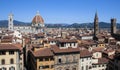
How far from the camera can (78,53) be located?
56719 millimetres

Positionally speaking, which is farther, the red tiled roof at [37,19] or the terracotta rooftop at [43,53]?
the red tiled roof at [37,19]

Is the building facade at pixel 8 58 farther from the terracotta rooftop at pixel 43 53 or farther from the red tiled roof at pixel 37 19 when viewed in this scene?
the red tiled roof at pixel 37 19

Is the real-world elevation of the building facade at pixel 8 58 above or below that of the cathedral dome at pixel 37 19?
below

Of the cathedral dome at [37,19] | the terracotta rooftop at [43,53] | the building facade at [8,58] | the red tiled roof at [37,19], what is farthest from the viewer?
the red tiled roof at [37,19]

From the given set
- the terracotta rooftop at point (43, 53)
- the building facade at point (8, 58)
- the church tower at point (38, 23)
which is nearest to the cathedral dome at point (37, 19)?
the church tower at point (38, 23)

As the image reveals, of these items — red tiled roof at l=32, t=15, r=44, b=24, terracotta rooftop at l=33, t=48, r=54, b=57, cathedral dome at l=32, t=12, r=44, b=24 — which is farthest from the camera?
red tiled roof at l=32, t=15, r=44, b=24

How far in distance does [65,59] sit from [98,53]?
71.2ft

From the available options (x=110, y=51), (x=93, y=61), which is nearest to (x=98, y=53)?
(x=110, y=51)

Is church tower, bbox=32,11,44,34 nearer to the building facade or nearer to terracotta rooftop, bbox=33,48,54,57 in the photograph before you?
terracotta rooftop, bbox=33,48,54,57

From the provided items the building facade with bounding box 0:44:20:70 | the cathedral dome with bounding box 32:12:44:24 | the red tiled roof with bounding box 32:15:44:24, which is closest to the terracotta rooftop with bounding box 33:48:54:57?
the building facade with bounding box 0:44:20:70

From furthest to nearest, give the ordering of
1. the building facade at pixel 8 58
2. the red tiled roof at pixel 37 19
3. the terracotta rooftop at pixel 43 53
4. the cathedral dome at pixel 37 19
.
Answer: the red tiled roof at pixel 37 19, the cathedral dome at pixel 37 19, the terracotta rooftop at pixel 43 53, the building facade at pixel 8 58

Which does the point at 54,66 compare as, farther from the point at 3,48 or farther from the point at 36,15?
the point at 36,15

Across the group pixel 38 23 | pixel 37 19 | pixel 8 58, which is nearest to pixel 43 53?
pixel 8 58

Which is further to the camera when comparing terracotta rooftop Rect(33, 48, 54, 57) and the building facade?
terracotta rooftop Rect(33, 48, 54, 57)
